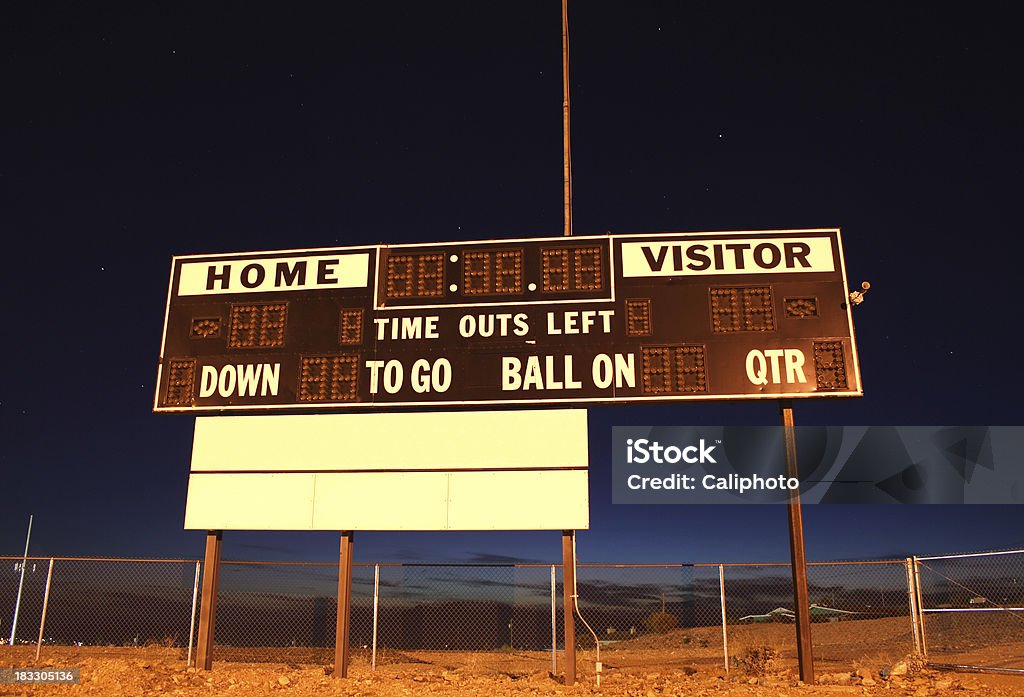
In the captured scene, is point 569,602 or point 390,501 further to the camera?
point 390,501

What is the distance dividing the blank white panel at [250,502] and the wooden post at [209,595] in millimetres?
342

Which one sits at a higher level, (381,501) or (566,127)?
(566,127)

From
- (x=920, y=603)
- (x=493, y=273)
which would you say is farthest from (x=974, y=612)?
(x=493, y=273)

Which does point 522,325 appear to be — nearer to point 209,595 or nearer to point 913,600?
point 209,595

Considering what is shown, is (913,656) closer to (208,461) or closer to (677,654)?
(677,654)

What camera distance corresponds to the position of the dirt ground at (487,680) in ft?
33.3

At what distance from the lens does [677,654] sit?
15.7m

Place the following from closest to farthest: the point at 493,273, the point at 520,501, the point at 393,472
Result: the point at 520,501
the point at 493,273
the point at 393,472

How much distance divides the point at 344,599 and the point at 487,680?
7.48 ft

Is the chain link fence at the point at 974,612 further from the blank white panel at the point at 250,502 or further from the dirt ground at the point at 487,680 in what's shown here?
the blank white panel at the point at 250,502

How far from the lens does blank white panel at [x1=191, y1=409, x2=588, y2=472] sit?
11219mm

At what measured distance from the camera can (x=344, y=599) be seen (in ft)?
38.1

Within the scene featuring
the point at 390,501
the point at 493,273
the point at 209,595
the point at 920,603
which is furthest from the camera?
the point at 209,595

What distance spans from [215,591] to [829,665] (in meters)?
9.35
